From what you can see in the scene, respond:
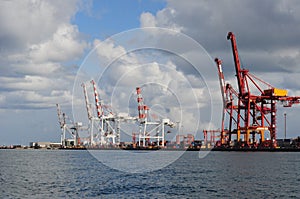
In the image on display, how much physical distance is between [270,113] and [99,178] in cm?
10180

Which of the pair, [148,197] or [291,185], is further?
[291,185]

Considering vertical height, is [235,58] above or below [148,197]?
above

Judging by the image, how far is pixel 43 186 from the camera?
170ft

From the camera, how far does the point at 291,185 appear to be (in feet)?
176

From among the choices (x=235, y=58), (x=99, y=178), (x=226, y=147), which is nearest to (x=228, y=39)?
(x=235, y=58)

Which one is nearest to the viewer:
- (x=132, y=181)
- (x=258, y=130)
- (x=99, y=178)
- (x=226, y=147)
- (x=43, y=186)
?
(x=43, y=186)

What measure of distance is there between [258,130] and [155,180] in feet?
313

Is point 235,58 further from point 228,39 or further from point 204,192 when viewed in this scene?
point 204,192

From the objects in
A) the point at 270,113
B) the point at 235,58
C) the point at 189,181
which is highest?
the point at 235,58

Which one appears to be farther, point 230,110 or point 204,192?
point 230,110

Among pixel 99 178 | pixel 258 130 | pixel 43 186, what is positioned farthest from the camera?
pixel 258 130

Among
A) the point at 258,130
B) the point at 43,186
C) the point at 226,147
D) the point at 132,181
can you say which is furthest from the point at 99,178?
the point at 226,147

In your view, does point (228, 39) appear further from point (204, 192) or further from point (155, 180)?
point (204, 192)

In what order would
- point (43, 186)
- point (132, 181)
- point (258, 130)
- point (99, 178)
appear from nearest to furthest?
1. point (43, 186)
2. point (132, 181)
3. point (99, 178)
4. point (258, 130)
